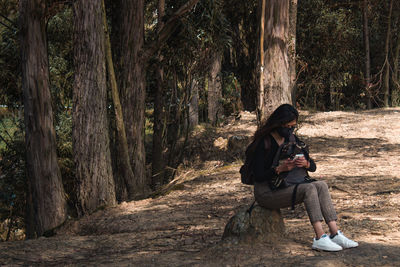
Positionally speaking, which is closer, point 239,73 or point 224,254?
point 224,254

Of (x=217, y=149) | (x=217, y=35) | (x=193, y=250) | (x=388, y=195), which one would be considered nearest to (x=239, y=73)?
(x=217, y=149)

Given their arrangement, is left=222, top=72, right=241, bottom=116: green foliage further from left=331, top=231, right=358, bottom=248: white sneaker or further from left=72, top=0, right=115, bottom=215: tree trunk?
left=331, top=231, right=358, bottom=248: white sneaker

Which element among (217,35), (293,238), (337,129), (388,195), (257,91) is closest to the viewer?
(293,238)

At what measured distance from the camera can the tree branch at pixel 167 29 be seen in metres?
10.8

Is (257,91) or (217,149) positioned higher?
(257,91)

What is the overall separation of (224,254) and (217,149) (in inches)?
398

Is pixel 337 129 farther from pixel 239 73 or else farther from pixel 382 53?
pixel 382 53

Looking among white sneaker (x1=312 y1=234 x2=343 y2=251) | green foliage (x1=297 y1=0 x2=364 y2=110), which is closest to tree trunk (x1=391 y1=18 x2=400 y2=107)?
green foliage (x1=297 y1=0 x2=364 y2=110)

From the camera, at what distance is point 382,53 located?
22.3 m

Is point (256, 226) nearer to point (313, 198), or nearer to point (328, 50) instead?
point (313, 198)

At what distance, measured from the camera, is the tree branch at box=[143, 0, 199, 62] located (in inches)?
426

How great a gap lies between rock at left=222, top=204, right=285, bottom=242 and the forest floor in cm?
10

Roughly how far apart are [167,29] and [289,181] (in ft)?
23.4

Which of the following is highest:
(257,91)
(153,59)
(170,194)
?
(153,59)
